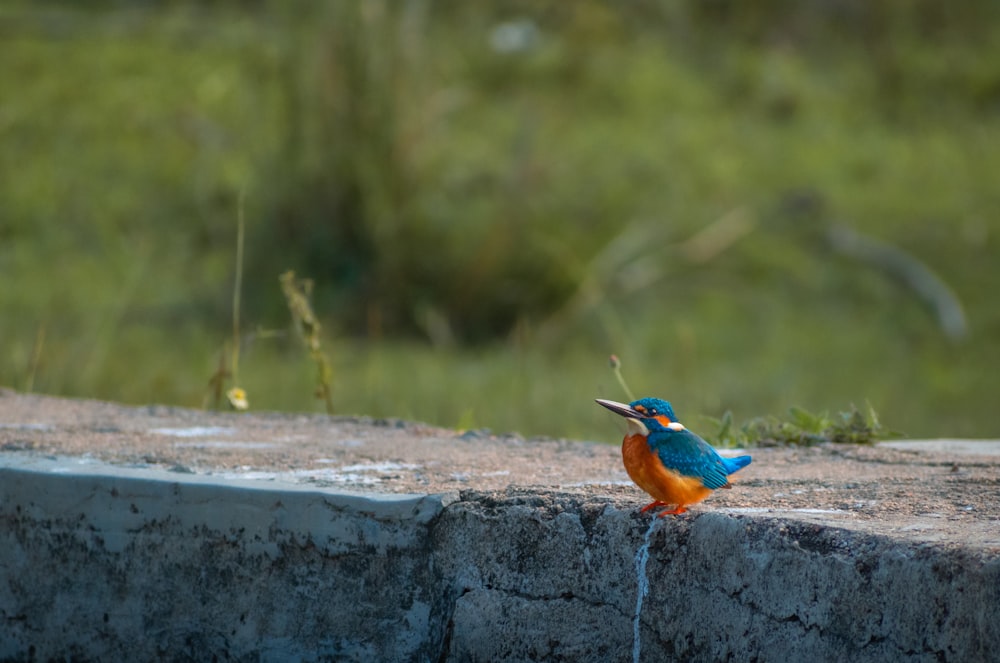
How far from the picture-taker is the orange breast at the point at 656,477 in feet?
5.93

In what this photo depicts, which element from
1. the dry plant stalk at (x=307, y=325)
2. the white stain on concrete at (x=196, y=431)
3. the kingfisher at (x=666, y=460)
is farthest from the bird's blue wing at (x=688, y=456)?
the dry plant stalk at (x=307, y=325)

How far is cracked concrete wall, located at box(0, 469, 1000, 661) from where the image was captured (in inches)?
65.7

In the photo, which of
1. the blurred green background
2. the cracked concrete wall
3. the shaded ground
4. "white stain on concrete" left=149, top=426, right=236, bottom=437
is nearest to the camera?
the cracked concrete wall

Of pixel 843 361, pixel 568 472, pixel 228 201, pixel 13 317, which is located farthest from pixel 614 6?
pixel 568 472

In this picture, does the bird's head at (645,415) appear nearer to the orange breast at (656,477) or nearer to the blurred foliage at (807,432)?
the orange breast at (656,477)

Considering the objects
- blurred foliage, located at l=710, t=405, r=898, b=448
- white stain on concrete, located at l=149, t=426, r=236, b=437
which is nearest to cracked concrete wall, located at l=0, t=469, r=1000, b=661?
white stain on concrete, located at l=149, t=426, r=236, b=437

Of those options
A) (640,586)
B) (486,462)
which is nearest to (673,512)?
(640,586)

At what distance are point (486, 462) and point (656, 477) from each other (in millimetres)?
668

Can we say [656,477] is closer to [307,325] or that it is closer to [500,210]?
[307,325]

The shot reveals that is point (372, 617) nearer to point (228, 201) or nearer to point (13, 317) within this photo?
point (13, 317)

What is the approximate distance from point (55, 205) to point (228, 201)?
103cm

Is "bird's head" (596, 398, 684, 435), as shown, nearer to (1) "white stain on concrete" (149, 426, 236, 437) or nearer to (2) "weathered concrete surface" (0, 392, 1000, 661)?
(2) "weathered concrete surface" (0, 392, 1000, 661)

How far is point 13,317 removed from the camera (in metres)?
5.66

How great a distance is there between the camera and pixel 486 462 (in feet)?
7.98
